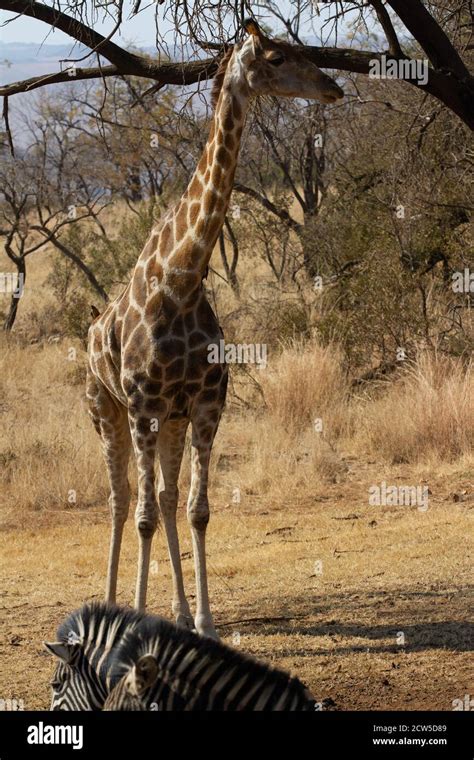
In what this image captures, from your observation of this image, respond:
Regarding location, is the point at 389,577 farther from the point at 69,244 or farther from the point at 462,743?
the point at 69,244

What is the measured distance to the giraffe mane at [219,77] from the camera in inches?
241

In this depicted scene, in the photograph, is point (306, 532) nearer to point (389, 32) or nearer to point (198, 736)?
point (389, 32)

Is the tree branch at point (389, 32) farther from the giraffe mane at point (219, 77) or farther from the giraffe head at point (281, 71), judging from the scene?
the giraffe mane at point (219, 77)

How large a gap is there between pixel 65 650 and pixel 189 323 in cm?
293

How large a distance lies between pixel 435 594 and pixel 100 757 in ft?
13.1

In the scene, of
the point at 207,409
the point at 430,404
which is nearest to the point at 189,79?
the point at 207,409

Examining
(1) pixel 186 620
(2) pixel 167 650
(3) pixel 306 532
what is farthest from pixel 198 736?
(3) pixel 306 532

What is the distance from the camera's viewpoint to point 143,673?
319 centimetres

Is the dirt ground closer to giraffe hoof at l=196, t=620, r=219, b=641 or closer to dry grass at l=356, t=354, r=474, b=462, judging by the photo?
giraffe hoof at l=196, t=620, r=219, b=641

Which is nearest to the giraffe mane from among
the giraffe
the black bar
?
the giraffe

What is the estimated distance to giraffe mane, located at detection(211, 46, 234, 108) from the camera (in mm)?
6120

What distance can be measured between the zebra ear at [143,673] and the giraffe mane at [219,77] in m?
3.86

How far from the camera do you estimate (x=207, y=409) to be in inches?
248

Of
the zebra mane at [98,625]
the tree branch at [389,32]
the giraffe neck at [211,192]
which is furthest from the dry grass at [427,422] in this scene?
the zebra mane at [98,625]
